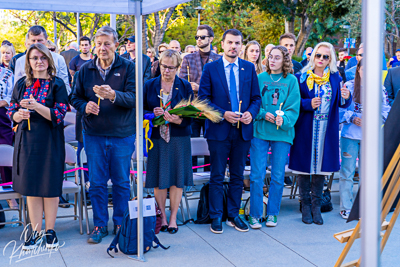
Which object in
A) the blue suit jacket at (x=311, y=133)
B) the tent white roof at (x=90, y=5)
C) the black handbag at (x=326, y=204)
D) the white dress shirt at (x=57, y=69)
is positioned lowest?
the black handbag at (x=326, y=204)

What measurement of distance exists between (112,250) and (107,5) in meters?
2.38

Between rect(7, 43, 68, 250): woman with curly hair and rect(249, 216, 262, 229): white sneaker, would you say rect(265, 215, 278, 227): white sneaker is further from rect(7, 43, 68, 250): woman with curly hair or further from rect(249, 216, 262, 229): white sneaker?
rect(7, 43, 68, 250): woman with curly hair

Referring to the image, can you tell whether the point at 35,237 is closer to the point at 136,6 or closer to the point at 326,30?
the point at 136,6

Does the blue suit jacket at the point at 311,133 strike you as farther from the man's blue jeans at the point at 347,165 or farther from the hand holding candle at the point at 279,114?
the man's blue jeans at the point at 347,165

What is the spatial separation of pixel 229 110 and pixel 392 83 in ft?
7.52

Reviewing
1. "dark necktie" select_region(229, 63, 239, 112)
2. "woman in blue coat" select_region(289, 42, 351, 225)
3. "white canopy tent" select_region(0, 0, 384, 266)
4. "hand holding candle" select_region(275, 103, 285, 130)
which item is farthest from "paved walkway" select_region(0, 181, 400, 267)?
"white canopy tent" select_region(0, 0, 384, 266)

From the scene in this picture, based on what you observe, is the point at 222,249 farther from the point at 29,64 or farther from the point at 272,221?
the point at 29,64

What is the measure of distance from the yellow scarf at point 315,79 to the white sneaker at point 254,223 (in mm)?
1657

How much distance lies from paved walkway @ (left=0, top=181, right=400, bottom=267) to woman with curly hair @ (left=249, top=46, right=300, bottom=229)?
33 centimetres

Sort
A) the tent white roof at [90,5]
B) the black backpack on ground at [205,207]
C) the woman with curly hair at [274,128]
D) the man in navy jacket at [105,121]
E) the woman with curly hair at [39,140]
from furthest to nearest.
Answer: the black backpack on ground at [205,207] → the woman with curly hair at [274,128] → the man in navy jacket at [105,121] → the woman with curly hair at [39,140] → the tent white roof at [90,5]

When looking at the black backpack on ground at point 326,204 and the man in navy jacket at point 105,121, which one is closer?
the man in navy jacket at point 105,121

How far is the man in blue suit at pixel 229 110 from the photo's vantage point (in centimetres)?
483

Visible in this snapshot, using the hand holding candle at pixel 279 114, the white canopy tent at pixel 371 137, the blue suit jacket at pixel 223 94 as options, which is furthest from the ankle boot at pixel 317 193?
Result: the white canopy tent at pixel 371 137

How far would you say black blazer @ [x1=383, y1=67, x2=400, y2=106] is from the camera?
559 centimetres
